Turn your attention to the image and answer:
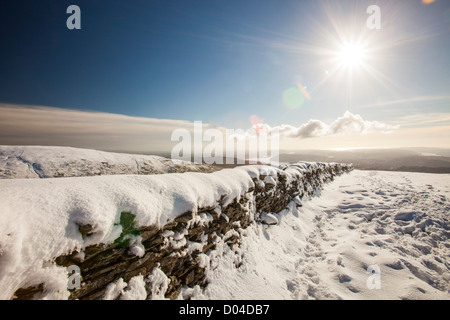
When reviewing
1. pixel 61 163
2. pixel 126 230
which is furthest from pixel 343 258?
pixel 61 163

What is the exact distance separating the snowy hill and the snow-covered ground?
37.0 feet

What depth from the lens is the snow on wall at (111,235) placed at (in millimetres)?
2010

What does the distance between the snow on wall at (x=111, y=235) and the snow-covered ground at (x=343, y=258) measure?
0.83 m

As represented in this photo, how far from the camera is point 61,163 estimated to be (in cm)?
1070

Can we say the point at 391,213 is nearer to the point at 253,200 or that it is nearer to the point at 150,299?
the point at 253,200

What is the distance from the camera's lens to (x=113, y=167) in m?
12.6

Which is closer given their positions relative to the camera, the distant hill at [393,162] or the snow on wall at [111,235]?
the snow on wall at [111,235]

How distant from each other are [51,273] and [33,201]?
3.33ft
